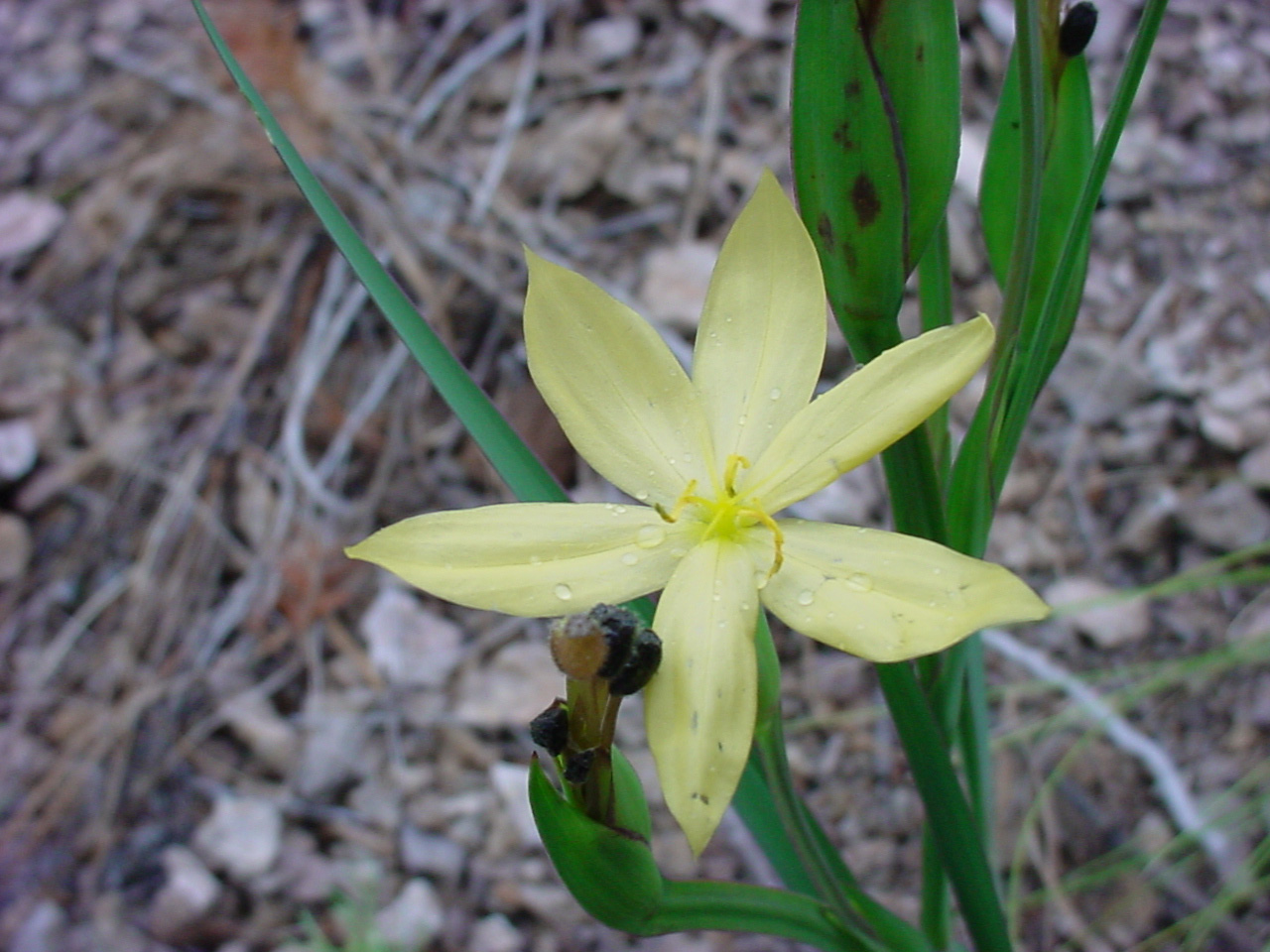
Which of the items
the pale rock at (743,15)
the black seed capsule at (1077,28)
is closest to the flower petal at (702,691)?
the black seed capsule at (1077,28)

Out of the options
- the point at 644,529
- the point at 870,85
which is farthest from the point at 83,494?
the point at 870,85

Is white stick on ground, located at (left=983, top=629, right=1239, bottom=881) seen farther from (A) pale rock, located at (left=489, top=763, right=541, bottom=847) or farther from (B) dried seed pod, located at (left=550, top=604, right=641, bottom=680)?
(B) dried seed pod, located at (left=550, top=604, right=641, bottom=680)

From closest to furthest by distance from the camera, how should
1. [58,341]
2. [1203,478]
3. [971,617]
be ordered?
[971,617] → [1203,478] → [58,341]

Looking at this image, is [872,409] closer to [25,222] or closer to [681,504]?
[681,504]

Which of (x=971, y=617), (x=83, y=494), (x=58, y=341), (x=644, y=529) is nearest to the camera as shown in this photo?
(x=971, y=617)

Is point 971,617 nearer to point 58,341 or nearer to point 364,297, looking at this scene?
point 364,297

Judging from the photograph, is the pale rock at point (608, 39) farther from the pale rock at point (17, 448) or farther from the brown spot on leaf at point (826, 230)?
the brown spot on leaf at point (826, 230)

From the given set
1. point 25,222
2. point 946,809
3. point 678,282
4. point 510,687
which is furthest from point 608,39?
point 946,809
